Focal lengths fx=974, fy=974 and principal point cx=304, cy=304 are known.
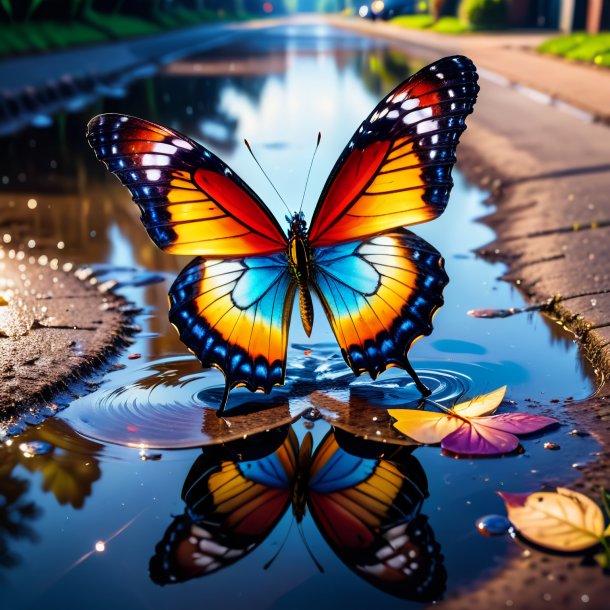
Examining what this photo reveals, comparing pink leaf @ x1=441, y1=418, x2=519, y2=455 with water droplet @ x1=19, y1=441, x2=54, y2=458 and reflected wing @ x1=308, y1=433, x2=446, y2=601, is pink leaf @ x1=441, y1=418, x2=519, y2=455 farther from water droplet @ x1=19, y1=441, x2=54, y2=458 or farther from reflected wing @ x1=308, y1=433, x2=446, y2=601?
water droplet @ x1=19, y1=441, x2=54, y2=458

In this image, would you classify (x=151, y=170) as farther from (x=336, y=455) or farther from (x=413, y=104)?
(x=336, y=455)

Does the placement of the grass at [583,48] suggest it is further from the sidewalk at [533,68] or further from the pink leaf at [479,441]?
the pink leaf at [479,441]

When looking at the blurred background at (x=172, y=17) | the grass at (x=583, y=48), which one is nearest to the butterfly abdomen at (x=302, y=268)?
the grass at (x=583, y=48)

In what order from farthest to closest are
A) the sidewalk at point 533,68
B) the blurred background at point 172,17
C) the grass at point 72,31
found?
the blurred background at point 172,17, the grass at point 72,31, the sidewalk at point 533,68

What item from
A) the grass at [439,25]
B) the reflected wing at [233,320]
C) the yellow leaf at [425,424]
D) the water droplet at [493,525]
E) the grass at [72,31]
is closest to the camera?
the water droplet at [493,525]

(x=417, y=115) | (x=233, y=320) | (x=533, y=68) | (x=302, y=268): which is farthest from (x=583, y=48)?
(x=233, y=320)

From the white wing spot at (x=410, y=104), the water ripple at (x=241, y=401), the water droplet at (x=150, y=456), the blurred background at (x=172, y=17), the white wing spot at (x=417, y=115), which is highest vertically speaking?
the white wing spot at (x=410, y=104)
